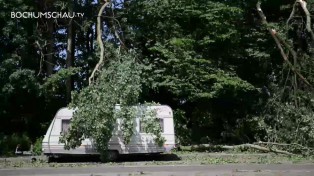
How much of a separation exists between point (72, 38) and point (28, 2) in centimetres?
349

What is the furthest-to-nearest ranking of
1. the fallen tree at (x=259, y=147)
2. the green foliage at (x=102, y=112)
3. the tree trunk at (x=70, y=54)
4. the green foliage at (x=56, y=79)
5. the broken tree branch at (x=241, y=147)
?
the tree trunk at (x=70, y=54) < the green foliage at (x=56, y=79) < the broken tree branch at (x=241, y=147) < the fallen tree at (x=259, y=147) < the green foliage at (x=102, y=112)

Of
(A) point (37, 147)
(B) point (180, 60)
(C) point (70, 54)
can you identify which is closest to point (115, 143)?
(A) point (37, 147)

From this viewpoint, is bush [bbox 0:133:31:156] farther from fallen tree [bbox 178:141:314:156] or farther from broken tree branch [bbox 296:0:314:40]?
broken tree branch [bbox 296:0:314:40]

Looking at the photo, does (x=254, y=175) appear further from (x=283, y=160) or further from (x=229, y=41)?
(x=229, y=41)

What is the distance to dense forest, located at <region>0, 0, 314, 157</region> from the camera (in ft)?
65.2

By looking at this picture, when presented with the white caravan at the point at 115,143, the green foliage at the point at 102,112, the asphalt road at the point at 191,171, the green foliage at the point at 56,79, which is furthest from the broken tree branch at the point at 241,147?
the green foliage at the point at 56,79

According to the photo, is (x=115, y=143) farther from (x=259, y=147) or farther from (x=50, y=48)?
(x=50, y=48)

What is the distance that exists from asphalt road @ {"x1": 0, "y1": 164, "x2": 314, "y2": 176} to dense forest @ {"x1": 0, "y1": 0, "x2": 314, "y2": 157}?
5422 millimetres

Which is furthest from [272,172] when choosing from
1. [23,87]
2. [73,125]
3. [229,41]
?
[23,87]

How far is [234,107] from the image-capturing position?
22.8 meters

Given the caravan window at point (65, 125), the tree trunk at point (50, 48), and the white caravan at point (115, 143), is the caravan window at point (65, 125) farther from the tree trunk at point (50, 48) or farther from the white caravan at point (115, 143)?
the tree trunk at point (50, 48)

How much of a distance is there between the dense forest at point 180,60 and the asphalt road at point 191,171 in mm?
5422

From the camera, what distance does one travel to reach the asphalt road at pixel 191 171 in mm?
11656

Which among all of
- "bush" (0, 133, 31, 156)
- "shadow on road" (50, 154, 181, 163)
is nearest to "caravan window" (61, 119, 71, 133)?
"shadow on road" (50, 154, 181, 163)
